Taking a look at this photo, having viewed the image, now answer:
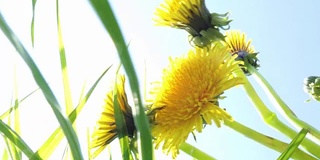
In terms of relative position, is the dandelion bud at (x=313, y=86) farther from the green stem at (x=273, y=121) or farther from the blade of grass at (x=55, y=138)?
the blade of grass at (x=55, y=138)

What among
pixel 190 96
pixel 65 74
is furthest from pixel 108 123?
pixel 65 74

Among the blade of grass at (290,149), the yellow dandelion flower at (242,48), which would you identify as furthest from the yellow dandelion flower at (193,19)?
the blade of grass at (290,149)

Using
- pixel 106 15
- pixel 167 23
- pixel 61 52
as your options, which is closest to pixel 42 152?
pixel 61 52


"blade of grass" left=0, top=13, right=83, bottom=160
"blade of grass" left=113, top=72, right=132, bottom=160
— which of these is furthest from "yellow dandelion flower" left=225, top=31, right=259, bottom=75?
"blade of grass" left=0, top=13, right=83, bottom=160

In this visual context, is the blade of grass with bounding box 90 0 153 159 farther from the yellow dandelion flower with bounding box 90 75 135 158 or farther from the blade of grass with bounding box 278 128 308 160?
the yellow dandelion flower with bounding box 90 75 135 158

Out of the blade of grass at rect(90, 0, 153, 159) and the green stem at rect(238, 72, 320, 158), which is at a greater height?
the blade of grass at rect(90, 0, 153, 159)

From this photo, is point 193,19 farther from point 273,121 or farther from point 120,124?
point 120,124

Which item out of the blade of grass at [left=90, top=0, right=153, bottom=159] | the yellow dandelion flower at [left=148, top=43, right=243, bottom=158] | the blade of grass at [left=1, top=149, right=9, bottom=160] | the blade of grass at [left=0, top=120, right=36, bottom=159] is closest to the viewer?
the blade of grass at [left=90, top=0, right=153, bottom=159]

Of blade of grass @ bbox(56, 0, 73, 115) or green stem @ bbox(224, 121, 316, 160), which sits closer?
blade of grass @ bbox(56, 0, 73, 115)
